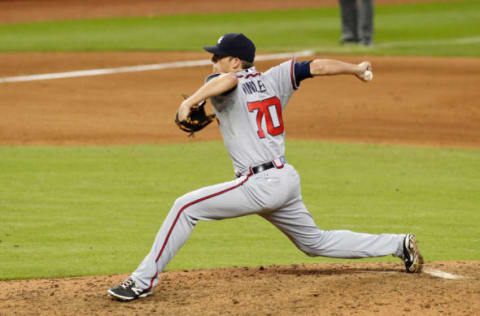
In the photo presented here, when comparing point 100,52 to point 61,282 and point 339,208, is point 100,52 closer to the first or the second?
point 339,208

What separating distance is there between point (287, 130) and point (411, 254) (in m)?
7.76

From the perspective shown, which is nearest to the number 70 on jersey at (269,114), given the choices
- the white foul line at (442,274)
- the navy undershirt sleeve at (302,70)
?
the navy undershirt sleeve at (302,70)

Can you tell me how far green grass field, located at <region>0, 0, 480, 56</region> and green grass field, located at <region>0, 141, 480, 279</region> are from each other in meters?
9.27

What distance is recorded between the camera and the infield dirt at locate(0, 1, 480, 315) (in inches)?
224

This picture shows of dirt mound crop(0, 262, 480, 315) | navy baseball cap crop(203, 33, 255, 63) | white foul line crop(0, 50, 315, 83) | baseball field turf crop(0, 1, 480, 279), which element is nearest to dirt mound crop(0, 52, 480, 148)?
white foul line crop(0, 50, 315, 83)

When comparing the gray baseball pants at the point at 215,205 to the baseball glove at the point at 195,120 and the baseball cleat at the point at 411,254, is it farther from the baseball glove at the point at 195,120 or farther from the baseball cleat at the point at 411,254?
the baseball cleat at the point at 411,254

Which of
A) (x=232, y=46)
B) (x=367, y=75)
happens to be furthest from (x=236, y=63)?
(x=367, y=75)

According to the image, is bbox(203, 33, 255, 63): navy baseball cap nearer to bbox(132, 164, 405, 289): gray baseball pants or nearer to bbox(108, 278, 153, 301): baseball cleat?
bbox(132, 164, 405, 289): gray baseball pants

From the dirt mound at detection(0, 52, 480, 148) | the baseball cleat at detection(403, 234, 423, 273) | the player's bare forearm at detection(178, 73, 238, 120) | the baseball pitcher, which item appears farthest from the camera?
the dirt mound at detection(0, 52, 480, 148)

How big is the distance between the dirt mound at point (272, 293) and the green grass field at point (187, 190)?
542mm

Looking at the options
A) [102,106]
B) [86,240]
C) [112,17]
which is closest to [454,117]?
[102,106]

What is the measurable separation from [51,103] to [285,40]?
30.9ft

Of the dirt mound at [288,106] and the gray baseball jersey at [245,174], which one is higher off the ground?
the gray baseball jersey at [245,174]

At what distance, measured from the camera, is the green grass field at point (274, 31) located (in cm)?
2203
